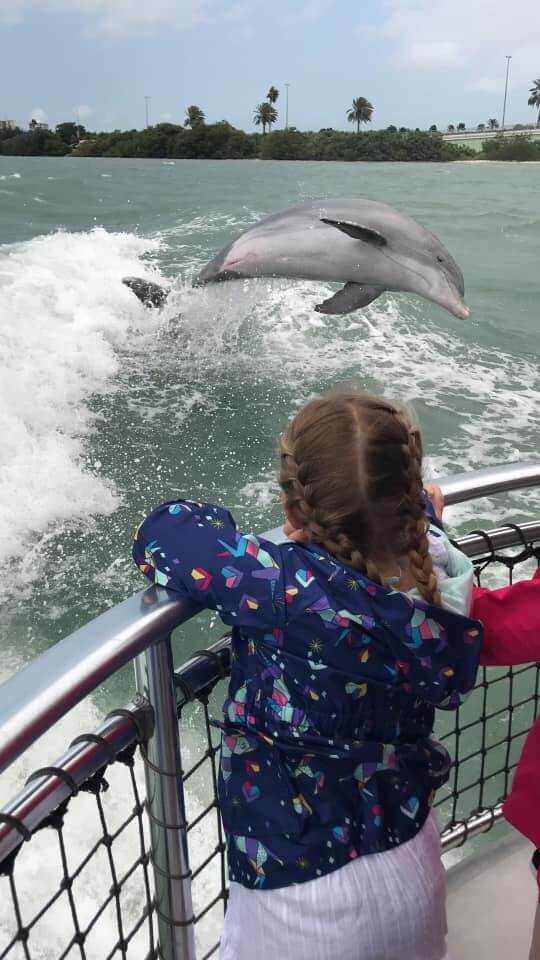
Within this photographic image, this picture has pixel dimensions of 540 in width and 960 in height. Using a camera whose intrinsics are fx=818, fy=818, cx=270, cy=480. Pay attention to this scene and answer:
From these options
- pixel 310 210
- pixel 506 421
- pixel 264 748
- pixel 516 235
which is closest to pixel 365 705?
pixel 264 748

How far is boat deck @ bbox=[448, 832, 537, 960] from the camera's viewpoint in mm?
1651

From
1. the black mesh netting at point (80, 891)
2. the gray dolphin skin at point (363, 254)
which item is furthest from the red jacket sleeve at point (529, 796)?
the gray dolphin skin at point (363, 254)

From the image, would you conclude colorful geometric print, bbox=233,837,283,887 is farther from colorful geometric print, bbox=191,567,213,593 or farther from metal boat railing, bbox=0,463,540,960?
colorful geometric print, bbox=191,567,213,593

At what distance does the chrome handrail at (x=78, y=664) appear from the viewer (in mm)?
907

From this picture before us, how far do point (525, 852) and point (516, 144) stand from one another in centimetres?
4799

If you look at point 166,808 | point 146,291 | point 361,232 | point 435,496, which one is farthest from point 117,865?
point 146,291

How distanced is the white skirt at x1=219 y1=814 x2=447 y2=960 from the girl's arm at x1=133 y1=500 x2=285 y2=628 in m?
0.35

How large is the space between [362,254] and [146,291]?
263 cm

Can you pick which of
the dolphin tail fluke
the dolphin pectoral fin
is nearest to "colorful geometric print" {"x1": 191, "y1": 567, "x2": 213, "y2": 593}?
the dolphin pectoral fin

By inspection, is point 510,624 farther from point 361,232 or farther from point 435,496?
point 361,232

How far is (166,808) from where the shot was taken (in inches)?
46.8

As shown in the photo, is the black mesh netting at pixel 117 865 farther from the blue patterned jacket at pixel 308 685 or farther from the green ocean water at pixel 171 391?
the blue patterned jacket at pixel 308 685

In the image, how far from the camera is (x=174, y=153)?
38.3 m

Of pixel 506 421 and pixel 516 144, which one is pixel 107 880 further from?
pixel 516 144
